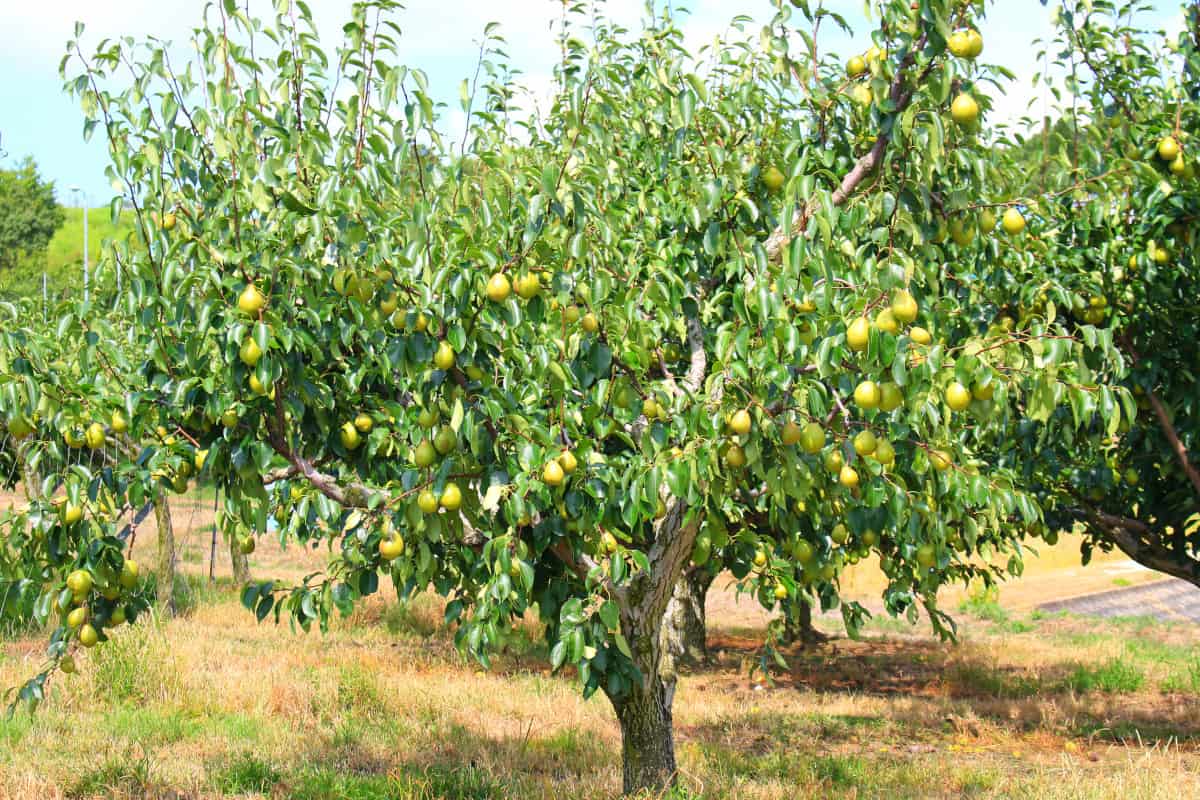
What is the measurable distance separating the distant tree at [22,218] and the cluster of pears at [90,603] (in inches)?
1960

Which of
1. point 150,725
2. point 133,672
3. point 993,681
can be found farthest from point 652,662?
point 993,681

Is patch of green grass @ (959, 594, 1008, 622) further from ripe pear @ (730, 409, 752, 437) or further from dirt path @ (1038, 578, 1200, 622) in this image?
ripe pear @ (730, 409, 752, 437)

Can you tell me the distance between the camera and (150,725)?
645 centimetres

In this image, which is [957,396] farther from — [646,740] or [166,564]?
[166,564]

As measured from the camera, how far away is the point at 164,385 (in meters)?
3.49

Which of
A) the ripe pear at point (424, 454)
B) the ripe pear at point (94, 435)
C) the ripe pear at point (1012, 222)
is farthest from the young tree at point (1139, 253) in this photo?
the ripe pear at point (94, 435)

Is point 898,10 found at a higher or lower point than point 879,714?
higher

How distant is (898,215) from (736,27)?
8.06 feet

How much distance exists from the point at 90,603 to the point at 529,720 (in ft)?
14.2

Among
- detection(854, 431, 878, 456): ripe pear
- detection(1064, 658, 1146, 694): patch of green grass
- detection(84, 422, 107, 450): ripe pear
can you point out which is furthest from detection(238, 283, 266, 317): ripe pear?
detection(1064, 658, 1146, 694): patch of green grass

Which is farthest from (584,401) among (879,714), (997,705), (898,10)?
(997,705)

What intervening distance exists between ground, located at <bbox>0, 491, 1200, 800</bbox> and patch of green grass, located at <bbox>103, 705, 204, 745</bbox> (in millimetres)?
24

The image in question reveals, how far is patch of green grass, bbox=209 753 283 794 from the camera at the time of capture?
5259 millimetres

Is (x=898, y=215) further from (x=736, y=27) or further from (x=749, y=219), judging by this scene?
(x=736, y=27)
